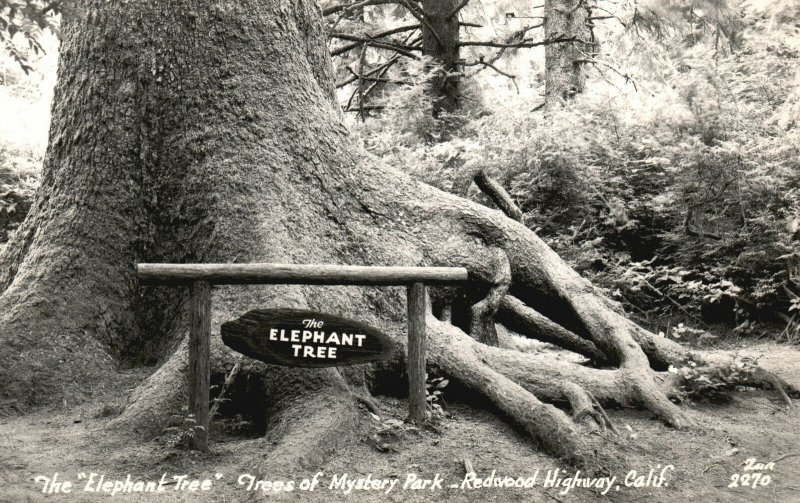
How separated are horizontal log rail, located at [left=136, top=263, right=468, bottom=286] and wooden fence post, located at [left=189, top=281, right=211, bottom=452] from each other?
0.32 ft

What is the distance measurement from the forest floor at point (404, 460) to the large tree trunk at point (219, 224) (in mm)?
272

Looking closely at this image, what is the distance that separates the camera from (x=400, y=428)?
4.96m

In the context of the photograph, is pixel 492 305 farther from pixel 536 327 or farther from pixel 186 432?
pixel 186 432

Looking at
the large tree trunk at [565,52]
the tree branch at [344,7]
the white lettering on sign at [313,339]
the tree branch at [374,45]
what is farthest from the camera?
the large tree trunk at [565,52]

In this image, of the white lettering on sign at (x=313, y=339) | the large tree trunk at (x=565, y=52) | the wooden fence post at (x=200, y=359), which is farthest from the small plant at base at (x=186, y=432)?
the large tree trunk at (x=565, y=52)

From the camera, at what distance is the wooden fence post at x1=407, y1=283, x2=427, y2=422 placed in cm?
503

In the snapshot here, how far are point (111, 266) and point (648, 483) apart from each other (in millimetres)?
4629

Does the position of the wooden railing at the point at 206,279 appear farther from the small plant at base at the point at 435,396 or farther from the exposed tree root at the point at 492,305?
the exposed tree root at the point at 492,305

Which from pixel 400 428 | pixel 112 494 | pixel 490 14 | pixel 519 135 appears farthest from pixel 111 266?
pixel 490 14

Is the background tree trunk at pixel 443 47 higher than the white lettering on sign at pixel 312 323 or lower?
higher

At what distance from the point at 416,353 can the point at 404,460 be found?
0.80m

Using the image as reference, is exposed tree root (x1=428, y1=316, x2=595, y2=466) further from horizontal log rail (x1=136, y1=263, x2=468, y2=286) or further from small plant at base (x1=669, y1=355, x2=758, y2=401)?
small plant at base (x1=669, y1=355, x2=758, y2=401)

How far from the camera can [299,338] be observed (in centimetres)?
461

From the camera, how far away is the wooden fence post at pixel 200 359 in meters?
4.50
